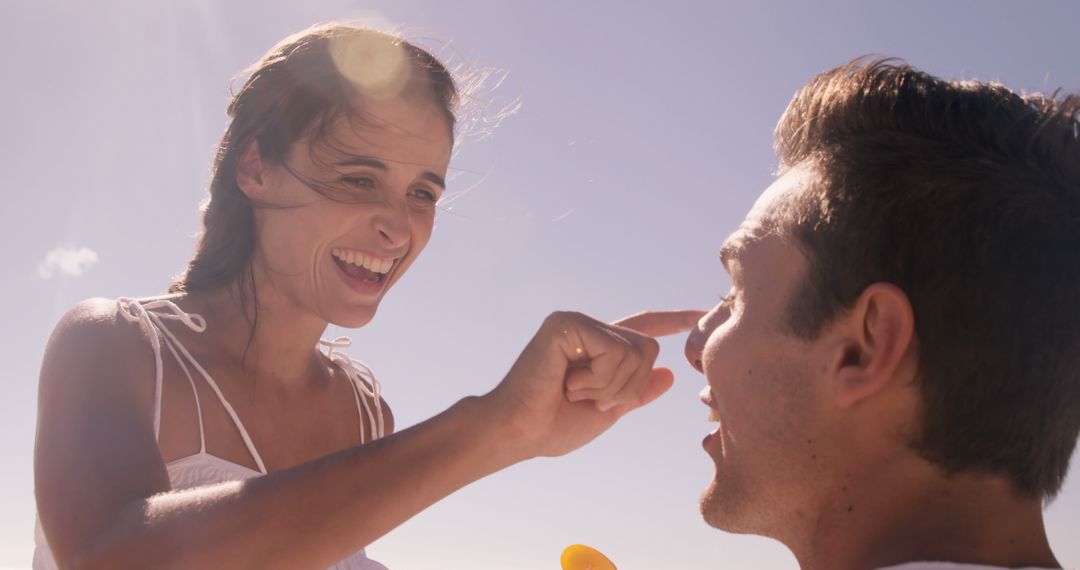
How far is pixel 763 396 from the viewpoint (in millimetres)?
2236

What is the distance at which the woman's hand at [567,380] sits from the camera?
8.23 ft

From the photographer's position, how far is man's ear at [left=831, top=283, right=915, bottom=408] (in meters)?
2.05

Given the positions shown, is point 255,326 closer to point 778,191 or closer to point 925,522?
point 778,191

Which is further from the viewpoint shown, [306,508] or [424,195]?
[424,195]

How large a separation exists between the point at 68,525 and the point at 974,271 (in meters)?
2.33

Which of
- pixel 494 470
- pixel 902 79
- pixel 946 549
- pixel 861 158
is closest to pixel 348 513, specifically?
pixel 494 470

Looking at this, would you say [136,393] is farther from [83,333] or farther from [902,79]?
[902,79]

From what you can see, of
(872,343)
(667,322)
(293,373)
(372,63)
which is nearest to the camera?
(872,343)

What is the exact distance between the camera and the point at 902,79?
2.47m

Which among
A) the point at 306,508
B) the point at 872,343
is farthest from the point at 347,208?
the point at 872,343

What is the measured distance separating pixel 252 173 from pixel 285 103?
33 centimetres

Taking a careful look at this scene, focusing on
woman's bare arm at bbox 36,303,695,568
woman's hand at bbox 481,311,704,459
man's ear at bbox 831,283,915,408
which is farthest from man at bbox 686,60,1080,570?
woman's bare arm at bbox 36,303,695,568

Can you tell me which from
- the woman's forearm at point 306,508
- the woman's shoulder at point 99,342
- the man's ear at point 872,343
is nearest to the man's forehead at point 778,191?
the man's ear at point 872,343

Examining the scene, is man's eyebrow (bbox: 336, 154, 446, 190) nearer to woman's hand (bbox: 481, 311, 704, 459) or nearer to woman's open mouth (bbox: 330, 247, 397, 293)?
woman's open mouth (bbox: 330, 247, 397, 293)
